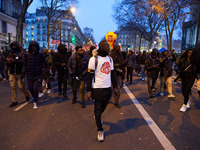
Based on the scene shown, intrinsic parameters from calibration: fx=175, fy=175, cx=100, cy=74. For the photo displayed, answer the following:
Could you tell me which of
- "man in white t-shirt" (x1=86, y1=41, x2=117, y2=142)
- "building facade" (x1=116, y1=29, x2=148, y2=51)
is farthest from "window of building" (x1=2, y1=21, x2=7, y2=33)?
"man in white t-shirt" (x1=86, y1=41, x2=117, y2=142)

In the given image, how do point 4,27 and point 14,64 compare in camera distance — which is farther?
point 4,27

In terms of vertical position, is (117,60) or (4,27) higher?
(4,27)

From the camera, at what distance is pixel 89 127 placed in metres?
4.14

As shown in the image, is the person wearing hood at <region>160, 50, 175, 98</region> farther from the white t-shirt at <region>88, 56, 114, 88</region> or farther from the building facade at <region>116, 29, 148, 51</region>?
the building facade at <region>116, 29, 148, 51</region>

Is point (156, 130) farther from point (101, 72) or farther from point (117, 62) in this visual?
point (117, 62)

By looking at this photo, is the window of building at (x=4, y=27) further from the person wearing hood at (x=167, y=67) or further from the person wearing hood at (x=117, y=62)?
the person wearing hood at (x=167, y=67)

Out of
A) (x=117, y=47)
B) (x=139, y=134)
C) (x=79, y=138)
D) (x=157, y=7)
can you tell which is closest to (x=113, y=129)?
(x=139, y=134)

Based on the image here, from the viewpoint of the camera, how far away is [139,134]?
380 cm

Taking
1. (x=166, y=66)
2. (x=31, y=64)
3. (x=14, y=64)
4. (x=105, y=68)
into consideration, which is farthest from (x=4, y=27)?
(x=105, y=68)

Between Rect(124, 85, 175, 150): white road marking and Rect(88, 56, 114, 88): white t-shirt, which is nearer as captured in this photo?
Rect(124, 85, 175, 150): white road marking

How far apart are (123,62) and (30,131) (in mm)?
3616

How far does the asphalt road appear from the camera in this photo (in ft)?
11.0

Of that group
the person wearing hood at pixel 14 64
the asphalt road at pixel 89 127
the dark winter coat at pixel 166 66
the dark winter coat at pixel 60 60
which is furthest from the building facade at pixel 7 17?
the dark winter coat at pixel 166 66

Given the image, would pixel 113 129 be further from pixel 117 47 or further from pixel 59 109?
pixel 117 47
